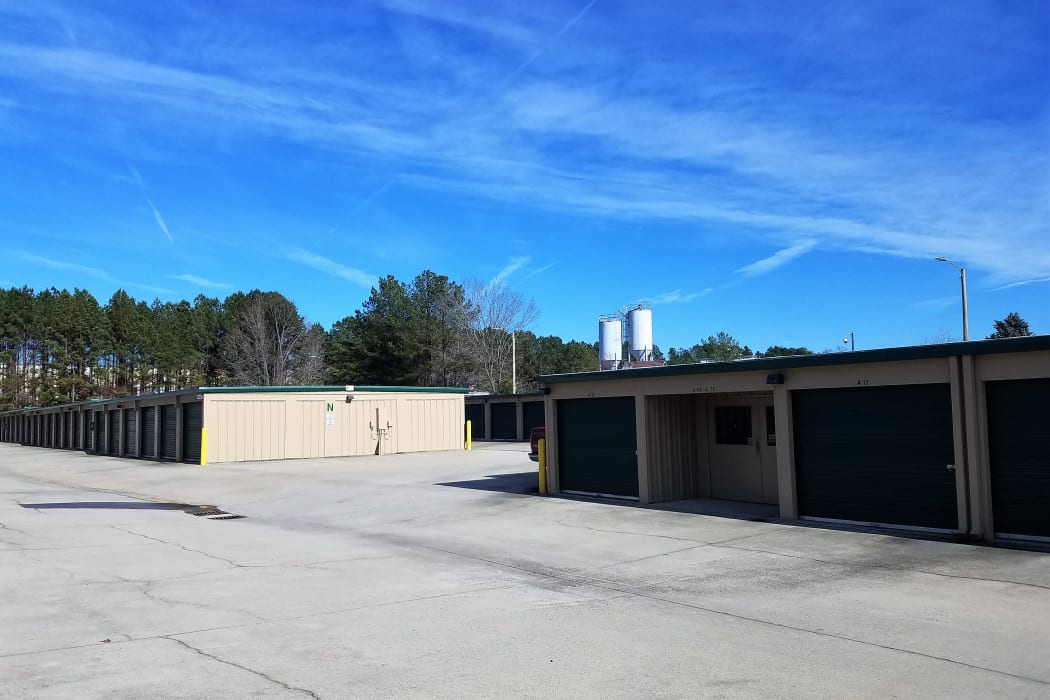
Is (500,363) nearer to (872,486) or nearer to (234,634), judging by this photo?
(872,486)

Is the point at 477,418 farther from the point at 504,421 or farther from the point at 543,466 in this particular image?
the point at 543,466

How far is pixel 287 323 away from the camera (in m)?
74.2

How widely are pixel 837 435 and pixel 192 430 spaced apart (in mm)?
25210

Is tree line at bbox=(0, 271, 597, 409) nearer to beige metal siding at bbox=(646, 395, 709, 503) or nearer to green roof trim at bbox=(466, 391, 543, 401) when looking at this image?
green roof trim at bbox=(466, 391, 543, 401)

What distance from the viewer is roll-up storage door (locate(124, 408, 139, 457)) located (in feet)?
118

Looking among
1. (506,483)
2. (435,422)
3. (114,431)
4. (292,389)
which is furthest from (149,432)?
(506,483)

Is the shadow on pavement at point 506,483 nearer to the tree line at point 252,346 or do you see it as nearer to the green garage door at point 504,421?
the green garage door at point 504,421

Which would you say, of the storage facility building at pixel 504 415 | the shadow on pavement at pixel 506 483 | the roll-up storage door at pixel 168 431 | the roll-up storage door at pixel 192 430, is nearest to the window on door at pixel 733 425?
the shadow on pavement at pixel 506 483

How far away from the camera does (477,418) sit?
45.0m

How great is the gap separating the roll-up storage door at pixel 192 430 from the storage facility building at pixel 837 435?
17.4 m

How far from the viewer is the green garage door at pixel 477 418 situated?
146 feet

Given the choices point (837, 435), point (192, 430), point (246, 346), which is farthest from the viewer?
point (246, 346)

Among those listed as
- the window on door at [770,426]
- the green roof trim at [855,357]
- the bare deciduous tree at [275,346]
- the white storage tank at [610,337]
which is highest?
the bare deciduous tree at [275,346]

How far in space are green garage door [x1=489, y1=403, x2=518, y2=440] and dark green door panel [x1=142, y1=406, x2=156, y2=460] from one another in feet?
56.2
